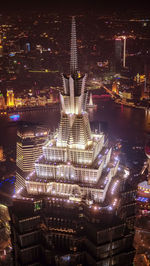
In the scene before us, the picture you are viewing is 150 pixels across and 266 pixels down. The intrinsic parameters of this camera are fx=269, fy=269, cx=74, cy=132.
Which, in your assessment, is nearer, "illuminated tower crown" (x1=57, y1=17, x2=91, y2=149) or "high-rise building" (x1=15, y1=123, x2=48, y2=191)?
"illuminated tower crown" (x1=57, y1=17, x2=91, y2=149)

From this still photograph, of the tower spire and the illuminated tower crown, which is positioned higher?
the tower spire

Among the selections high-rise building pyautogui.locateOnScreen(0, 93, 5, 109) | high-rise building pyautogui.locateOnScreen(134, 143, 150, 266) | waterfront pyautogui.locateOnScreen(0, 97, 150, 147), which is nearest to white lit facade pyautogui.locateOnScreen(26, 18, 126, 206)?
high-rise building pyautogui.locateOnScreen(134, 143, 150, 266)

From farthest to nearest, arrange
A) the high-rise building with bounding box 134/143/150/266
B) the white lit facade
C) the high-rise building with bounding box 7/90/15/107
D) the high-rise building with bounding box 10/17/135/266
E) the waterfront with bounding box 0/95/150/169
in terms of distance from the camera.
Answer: the high-rise building with bounding box 7/90/15/107 < the waterfront with bounding box 0/95/150/169 < the high-rise building with bounding box 134/143/150/266 < the white lit facade < the high-rise building with bounding box 10/17/135/266

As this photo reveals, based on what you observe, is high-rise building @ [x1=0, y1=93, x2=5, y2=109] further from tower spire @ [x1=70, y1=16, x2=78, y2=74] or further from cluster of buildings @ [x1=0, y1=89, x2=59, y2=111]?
tower spire @ [x1=70, y1=16, x2=78, y2=74]

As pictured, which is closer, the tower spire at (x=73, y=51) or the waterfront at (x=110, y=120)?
the tower spire at (x=73, y=51)

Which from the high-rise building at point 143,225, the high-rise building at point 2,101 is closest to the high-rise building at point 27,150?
the high-rise building at point 143,225

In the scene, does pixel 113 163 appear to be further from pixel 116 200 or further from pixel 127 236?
pixel 127 236

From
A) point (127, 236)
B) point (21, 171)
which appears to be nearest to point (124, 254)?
point (127, 236)

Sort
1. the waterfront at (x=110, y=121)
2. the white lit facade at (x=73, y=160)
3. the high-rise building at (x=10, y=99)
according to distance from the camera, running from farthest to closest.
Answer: the high-rise building at (x=10, y=99) → the waterfront at (x=110, y=121) → the white lit facade at (x=73, y=160)

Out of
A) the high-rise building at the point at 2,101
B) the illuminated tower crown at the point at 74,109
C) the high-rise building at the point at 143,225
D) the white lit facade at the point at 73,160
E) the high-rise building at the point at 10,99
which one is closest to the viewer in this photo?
the white lit facade at the point at 73,160

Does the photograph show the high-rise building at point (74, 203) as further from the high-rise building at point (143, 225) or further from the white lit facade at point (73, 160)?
the high-rise building at point (143, 225)
